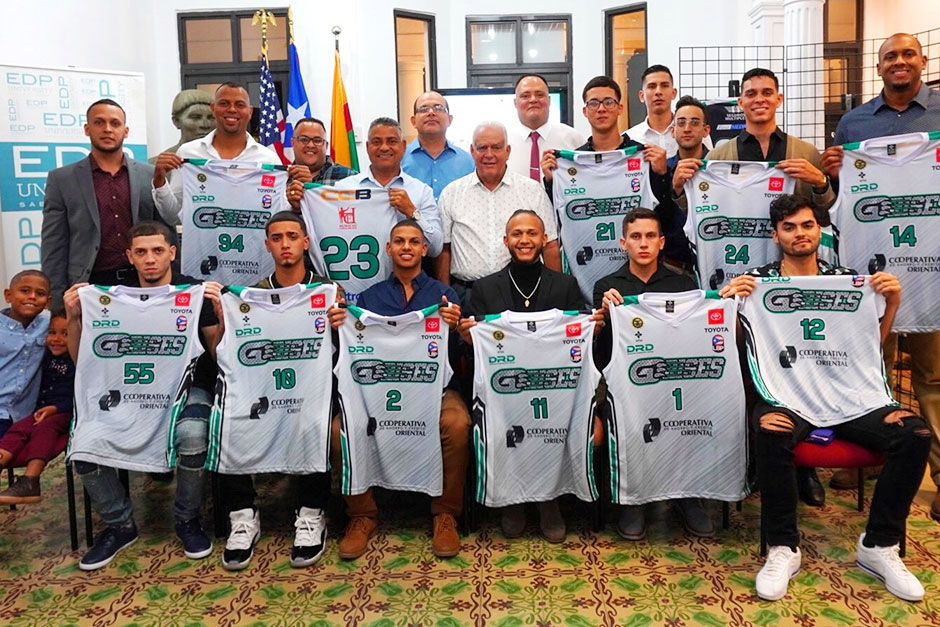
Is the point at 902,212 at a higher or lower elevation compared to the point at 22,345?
higher

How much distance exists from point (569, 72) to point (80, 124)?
537cm

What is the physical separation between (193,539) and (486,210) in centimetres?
203

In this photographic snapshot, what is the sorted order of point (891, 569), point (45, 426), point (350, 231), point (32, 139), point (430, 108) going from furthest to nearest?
point (32, 139) → point (430, 108) → point (350, 231) → point (45, 426) → point (891, 569)

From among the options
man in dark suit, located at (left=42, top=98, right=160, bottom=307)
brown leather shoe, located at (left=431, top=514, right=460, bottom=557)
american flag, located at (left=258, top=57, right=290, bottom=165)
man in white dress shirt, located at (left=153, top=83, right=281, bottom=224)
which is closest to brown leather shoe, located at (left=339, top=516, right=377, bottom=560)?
brown leather shoe, located at (left=431, top=514, right=460, bottom=557)

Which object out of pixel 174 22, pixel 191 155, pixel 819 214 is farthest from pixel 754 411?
pixel 174 22

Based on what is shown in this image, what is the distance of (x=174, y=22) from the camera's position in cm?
852

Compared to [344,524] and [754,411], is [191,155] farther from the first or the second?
[754,411]

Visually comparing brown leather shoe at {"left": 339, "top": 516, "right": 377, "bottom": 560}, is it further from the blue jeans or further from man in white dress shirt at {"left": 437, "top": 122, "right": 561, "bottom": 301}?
man in white dress shirt at {"left": 437, "top": 122, "right": 561, "bottom": 301}

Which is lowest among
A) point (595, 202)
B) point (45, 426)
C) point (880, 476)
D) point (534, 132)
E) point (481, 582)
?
point (481, 582)

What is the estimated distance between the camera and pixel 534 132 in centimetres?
479

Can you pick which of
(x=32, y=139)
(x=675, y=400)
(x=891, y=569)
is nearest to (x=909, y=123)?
(x=675, y=400)

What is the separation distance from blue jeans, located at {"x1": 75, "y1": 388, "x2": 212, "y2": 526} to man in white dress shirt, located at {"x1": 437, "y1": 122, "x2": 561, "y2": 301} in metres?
1.39

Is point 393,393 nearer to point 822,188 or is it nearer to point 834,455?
point 834,455

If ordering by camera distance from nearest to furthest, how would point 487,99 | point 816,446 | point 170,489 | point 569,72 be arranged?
point 816,446 < point 170,489 < point 487,99 < point 569,72
